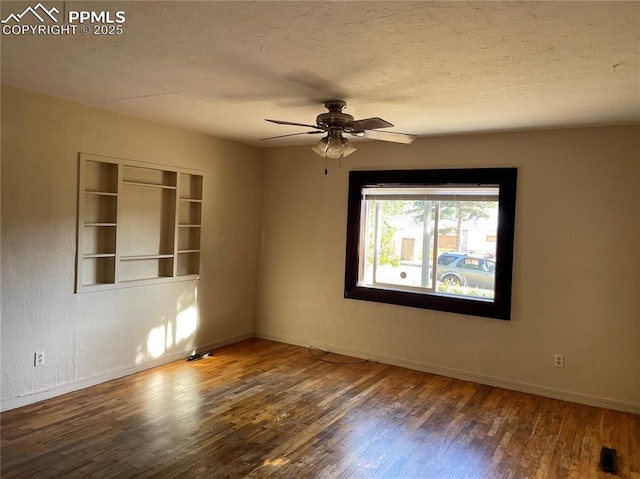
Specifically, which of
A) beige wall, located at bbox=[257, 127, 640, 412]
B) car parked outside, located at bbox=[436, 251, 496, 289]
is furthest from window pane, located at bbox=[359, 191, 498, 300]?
beige wall, located at bbox=[257, 127, 640, 412]

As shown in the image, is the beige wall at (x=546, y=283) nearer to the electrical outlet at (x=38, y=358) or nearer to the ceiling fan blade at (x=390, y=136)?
the ceiling fan blade at (x=390, y=136)

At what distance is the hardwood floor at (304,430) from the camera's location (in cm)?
285

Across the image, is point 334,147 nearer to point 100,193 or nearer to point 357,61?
point 357,61

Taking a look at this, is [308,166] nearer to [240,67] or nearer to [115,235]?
[115,235]

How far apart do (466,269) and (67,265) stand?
12.0 feet

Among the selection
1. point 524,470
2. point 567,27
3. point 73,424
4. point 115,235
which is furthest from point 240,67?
point 524,470

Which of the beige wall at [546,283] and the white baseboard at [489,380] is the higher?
the beige wall at [546,283]

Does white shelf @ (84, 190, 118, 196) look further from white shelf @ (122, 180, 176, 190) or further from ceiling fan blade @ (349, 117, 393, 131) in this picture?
ceiling fan blade @ (349, 117, 393, 131)

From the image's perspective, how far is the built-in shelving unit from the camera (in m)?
4.08

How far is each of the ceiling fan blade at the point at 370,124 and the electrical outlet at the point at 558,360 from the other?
2706mm

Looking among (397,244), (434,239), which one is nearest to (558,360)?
(434,239)

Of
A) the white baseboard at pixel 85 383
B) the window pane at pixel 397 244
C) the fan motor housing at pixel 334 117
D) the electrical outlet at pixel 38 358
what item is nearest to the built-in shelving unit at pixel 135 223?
the electrical outlet at pixel 38 358

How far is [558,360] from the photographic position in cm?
419

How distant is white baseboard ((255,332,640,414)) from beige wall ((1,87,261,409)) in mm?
1468
